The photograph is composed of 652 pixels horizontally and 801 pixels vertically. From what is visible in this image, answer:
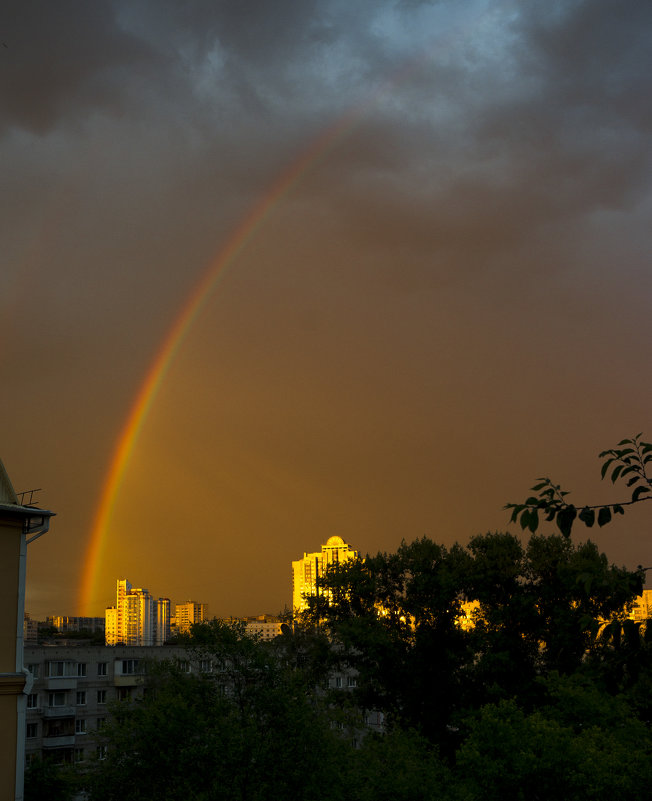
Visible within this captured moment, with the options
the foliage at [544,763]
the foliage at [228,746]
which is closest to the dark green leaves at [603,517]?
the foliage at [228,746]

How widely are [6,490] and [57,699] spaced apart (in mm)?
53353

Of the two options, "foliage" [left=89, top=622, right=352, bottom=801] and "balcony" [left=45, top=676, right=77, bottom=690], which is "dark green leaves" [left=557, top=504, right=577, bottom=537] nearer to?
"foliage" [left=89, top=622, right=352, bottom=801]

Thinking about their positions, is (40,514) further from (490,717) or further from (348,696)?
(348,696)

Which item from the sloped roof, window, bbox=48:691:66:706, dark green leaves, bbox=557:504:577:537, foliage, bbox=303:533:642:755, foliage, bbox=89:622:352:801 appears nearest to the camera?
dark green leaves, bbox=557:504:577:537

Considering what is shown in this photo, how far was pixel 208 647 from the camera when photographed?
30094mm

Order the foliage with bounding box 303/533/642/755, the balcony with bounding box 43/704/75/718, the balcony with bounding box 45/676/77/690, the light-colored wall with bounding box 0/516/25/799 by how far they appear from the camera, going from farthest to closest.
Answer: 1. the balcony with bounding box 45/676/77/690
2. the balcony with bounding box 43/704/75/718
3. the foliage with bounding box 303/533/642/755
4. the light-colored wall with bounding box 0/516/25/799

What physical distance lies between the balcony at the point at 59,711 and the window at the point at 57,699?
0.36 metres

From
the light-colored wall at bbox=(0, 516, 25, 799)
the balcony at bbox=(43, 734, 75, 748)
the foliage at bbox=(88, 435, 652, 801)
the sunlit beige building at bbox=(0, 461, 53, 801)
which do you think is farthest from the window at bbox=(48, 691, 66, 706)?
the light-colored wall at bbox=(0, 516, 25, 799)

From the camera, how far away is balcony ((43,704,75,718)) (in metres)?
64.2

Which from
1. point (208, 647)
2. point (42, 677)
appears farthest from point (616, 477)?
point (42, 677)

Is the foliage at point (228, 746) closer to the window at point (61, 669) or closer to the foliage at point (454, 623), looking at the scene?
the foliage at point (454, 623)

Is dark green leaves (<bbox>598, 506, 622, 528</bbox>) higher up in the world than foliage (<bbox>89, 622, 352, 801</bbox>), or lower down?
higher up

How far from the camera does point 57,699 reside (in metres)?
65.9

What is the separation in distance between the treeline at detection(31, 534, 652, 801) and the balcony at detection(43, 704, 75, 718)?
28608 millimetres
